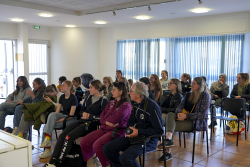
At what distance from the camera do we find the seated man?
297 centimetres

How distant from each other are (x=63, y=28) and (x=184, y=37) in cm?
438

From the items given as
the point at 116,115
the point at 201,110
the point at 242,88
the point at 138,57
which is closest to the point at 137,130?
the point at 116,115

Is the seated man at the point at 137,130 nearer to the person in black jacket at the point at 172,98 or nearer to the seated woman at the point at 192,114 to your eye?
the seated woman at the point at 192,114

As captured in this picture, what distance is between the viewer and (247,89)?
5.97 m

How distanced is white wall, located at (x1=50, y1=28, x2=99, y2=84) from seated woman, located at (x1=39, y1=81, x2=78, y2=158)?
5.27 metres

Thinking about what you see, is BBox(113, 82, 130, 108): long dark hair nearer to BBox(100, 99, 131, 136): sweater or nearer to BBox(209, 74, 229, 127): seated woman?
BBox(100, 99, 131, 136): sweater

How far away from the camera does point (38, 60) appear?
31.3ft

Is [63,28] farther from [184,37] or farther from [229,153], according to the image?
[229,153]

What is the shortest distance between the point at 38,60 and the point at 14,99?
14.8 feet

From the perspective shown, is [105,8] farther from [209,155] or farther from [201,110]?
[209,155]

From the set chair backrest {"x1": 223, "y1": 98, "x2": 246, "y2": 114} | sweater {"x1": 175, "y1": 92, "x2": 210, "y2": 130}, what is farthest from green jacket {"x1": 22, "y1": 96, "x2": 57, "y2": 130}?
chair backrest {"x1": 223, "y1": 98, "x2": 246, "y2": 114}

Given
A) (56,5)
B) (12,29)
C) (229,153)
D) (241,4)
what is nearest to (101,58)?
(12,29)

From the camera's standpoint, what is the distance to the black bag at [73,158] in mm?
3516

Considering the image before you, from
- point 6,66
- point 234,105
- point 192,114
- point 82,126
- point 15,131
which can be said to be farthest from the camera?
point 6,66
